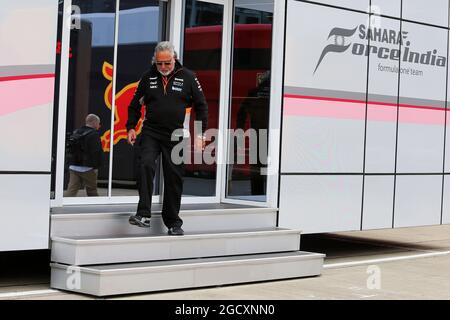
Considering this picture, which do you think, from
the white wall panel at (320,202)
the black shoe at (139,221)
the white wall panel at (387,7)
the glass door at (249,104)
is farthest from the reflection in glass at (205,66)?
the white wall panel at (387,7)

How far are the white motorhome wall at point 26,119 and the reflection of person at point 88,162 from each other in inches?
41.6

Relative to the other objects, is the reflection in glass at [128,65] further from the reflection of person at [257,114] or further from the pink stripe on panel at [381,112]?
the pink stripe on panel at [381,112]

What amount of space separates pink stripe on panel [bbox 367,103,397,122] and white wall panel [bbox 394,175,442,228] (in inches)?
33.2

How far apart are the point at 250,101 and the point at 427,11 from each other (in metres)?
3.27

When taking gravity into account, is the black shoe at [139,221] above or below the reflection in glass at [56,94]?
below

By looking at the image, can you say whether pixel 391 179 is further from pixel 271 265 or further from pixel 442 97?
pixel 271 265

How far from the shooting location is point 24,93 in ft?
25.1

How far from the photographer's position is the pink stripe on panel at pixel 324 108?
9969mm

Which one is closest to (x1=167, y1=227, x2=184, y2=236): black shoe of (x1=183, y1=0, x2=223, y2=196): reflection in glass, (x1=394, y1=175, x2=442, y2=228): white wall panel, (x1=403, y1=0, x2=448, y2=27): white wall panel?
(x1=183, y1=0, x2=223, y2=196): reflection in glass

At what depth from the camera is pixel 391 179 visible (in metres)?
11.2

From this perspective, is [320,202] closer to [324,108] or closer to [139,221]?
[324,108]

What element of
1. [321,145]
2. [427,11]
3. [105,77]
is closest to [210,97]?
[321,145]

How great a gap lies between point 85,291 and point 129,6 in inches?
135

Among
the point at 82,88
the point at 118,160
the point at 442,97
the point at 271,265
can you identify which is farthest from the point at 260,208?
the point at 442,97
